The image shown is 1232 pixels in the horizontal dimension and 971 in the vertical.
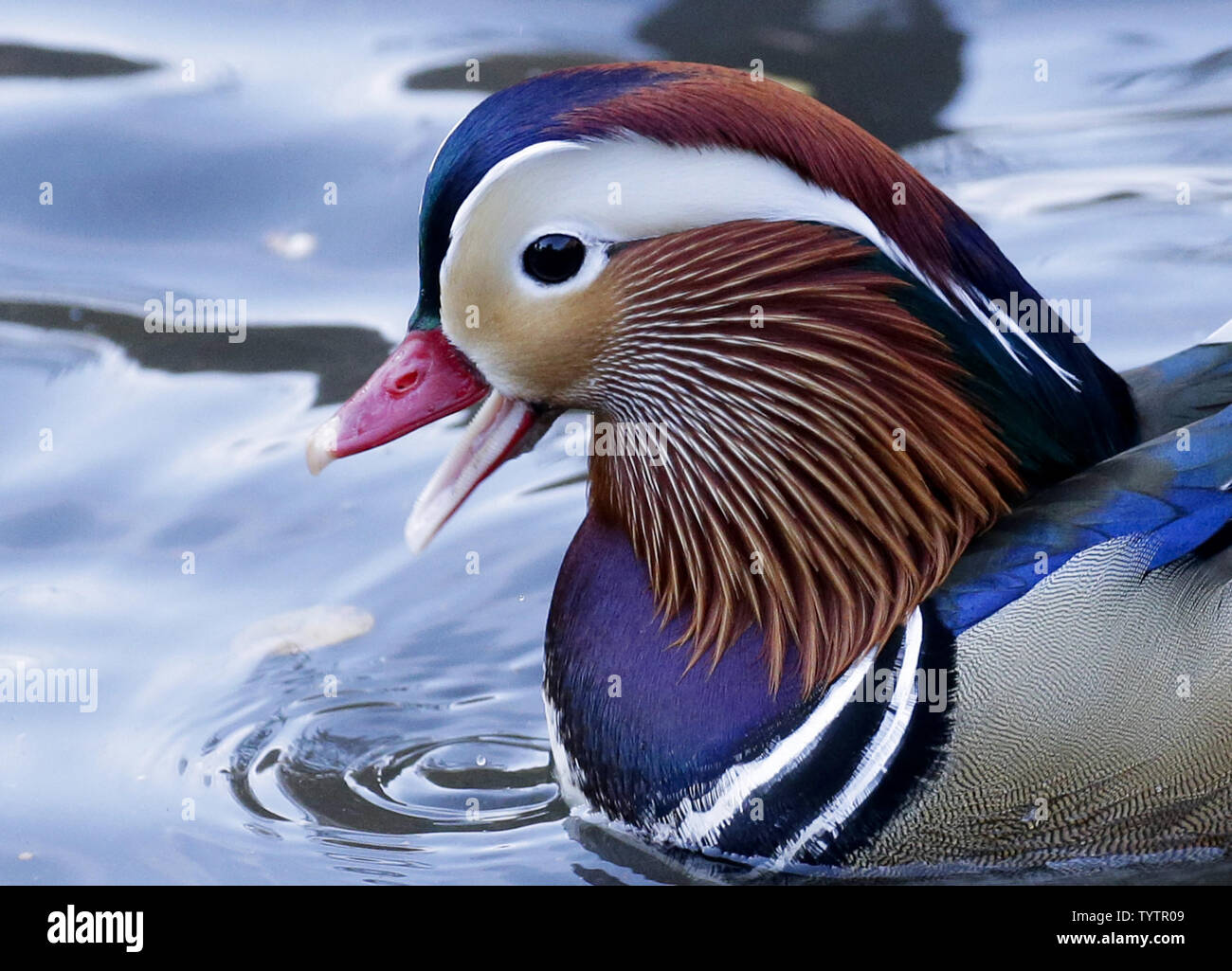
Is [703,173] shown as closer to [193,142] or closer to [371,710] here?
[371,710]

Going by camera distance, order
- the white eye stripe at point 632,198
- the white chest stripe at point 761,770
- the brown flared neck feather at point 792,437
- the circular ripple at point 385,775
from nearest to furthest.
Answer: the white eye stripe at point 632,198
the brown flared neck feather at point 792,437
the white chest stripe at point 761,770
the circular ripple at point 385,775

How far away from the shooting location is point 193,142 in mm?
6828

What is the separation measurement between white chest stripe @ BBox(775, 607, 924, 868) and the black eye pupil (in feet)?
2.91

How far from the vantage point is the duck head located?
3.14m

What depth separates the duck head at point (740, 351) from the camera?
3.14 m

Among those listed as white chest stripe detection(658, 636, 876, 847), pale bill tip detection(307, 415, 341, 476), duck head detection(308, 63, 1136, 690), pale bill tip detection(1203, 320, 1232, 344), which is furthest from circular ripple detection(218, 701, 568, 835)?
pale bill tip detection(1203, 320, 1232, 344)

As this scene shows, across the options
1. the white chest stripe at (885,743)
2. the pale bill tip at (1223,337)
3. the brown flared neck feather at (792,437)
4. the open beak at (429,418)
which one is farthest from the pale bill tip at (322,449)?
the pale bill tip at (1223,337)

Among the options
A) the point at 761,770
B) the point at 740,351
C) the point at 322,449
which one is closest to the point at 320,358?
the point at 322,449

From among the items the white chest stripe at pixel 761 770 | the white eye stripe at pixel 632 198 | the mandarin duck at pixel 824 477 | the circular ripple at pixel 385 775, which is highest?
the white eye stripe at pixel 632 198

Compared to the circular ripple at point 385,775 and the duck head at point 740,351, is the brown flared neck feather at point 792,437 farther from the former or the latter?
the circular ripple at point 385,775

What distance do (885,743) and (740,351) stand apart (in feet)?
2.50

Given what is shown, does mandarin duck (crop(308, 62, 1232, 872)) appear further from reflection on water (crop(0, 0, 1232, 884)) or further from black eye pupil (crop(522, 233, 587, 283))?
reflection on water (crop(0, 0, 1232, 884))

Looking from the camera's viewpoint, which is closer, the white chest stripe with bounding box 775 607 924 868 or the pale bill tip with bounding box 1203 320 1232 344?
the white chest stripe with bounding box 775 607 924 868

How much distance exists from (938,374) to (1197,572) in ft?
1.91
